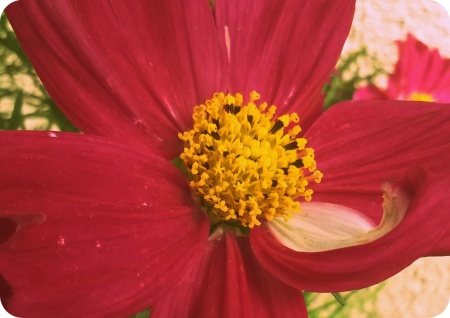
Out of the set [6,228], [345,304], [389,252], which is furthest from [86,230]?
[345,304]

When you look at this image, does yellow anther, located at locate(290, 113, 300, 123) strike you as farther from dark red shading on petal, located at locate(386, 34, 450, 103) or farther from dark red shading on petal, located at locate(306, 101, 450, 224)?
dark red shading on petal, located at locate(386, 34, 450, 103)

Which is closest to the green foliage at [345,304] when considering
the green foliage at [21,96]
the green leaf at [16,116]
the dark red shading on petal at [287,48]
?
the green foliage at [21,96]

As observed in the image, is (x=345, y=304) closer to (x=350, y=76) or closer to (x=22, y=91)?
(x=350, y=76)

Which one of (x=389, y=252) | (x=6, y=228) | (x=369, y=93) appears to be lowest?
(x=6, y=228)

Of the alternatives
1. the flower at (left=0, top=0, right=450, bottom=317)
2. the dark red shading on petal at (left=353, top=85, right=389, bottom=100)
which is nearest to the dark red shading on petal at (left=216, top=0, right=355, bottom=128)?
the flower at (left=0, top=0, right=450, bottom=317)

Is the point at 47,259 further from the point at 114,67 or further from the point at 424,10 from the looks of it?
the point at 424,10
